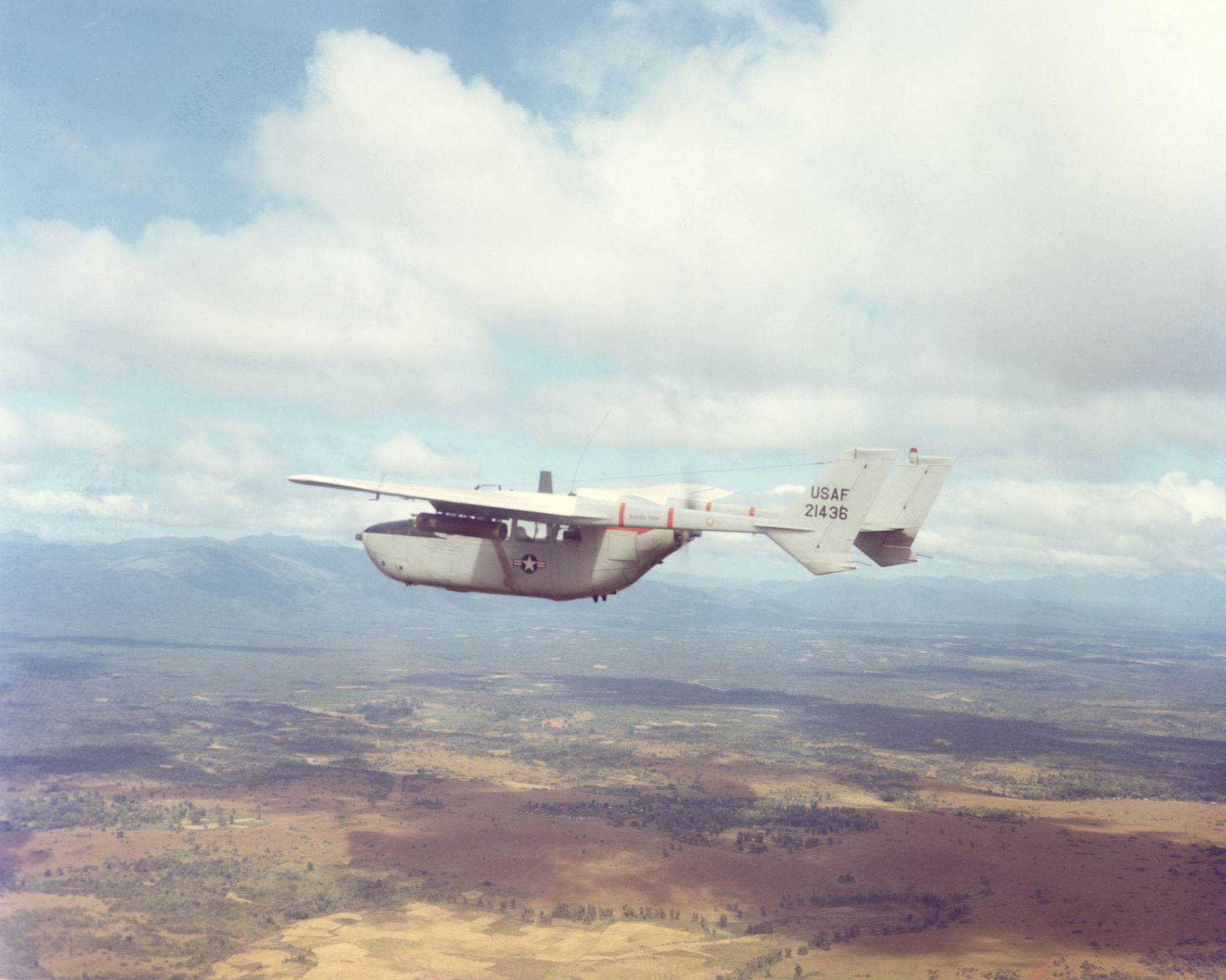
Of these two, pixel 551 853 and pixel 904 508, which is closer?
pixel 904 508

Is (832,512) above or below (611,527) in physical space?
above

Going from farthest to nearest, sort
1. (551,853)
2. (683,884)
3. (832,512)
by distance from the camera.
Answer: (551,853), (683,884), (832,512)

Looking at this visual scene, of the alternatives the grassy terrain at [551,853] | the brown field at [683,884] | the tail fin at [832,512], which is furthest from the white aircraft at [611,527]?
the grassy terrain at [551,853]

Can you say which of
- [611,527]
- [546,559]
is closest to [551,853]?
[546,559]

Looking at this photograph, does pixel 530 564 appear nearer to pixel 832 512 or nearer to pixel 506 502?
pixel 506 502

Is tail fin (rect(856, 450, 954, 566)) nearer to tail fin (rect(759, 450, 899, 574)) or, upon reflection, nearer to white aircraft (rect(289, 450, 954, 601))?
white aircraft (rect(289, 450, 954, 601))

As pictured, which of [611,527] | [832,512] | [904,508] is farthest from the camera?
[904,508]

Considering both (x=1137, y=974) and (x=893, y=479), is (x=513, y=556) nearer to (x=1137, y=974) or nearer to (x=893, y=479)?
(x=893, y=479)
